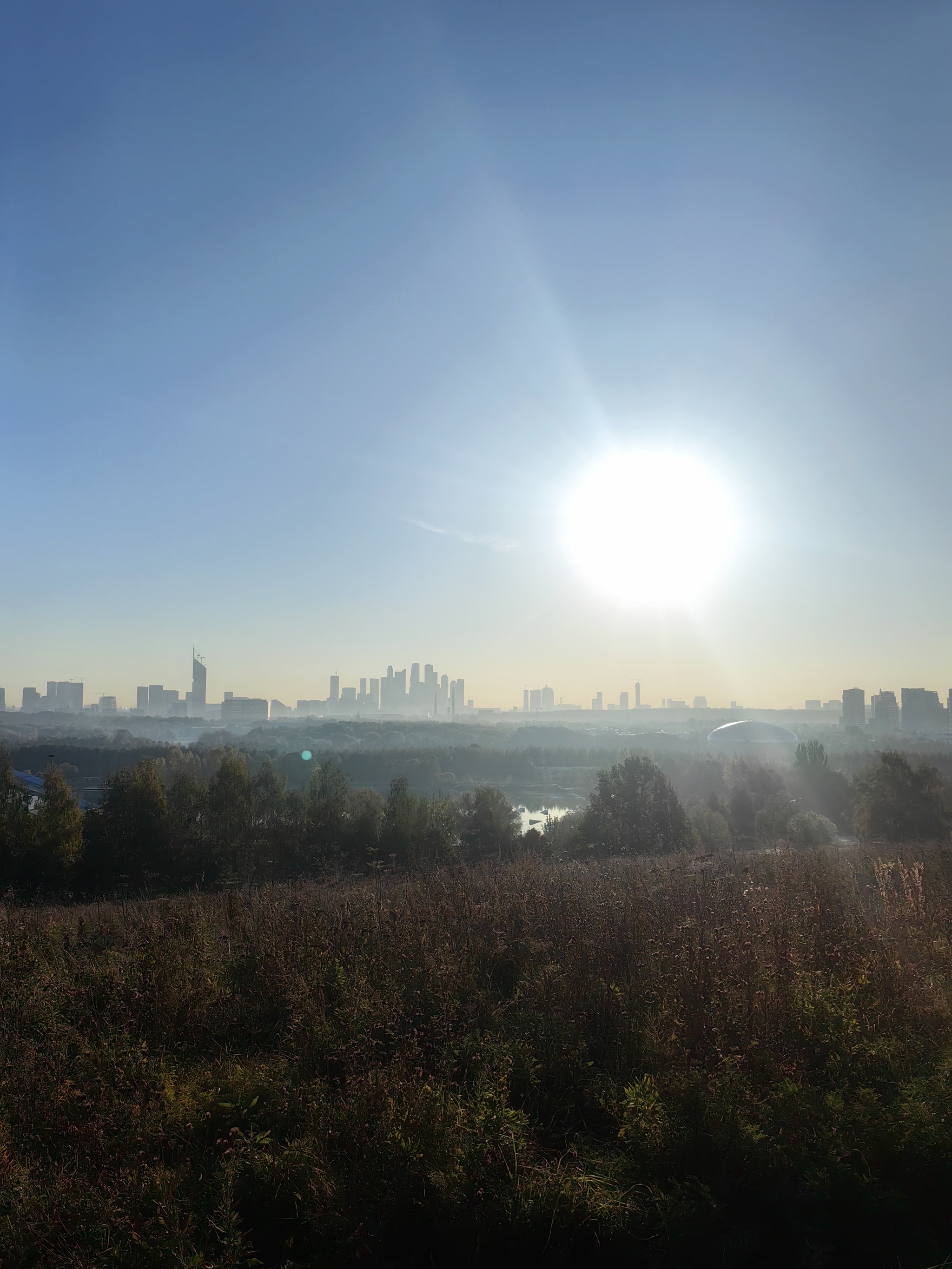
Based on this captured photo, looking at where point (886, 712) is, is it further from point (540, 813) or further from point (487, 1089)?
point (487, 1089)

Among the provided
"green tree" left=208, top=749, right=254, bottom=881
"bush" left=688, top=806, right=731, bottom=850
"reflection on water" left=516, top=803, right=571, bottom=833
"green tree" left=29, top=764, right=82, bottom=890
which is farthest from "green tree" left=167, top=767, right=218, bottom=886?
"reflection on water" left=516, top=803, right=571, bottom=833

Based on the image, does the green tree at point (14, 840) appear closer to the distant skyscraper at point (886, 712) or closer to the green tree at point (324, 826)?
the green tree at point (324, 826)

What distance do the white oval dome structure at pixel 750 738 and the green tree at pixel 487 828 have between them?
76.4m

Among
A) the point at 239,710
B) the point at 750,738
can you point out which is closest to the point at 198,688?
the point at 239,710

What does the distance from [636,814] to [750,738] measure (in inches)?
4034

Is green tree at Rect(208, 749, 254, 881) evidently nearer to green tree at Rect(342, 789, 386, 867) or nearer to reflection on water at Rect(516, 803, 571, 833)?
green tree at Rect(342, 789, 386, 867)

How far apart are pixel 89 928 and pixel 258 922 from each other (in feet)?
5.98

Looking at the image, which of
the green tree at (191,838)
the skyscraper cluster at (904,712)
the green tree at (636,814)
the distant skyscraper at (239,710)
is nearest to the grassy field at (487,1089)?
the green tree at (191,838)

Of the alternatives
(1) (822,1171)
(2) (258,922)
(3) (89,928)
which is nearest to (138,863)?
(3) (89,928)

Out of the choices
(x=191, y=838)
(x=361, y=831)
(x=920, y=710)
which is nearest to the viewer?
(x=191, y=838)

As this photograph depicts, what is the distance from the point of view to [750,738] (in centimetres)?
11612

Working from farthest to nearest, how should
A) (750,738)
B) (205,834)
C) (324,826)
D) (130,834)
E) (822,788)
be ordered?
1. (750,738)
2. (822,788)
3. (324,826)
4. (205,834)
5. (130,834)

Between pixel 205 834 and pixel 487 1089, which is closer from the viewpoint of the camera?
pixel 487 1089

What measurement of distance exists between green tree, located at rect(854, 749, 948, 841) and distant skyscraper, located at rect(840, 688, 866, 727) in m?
139
